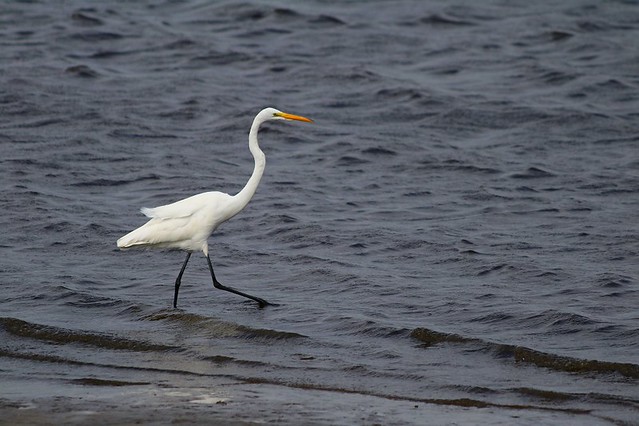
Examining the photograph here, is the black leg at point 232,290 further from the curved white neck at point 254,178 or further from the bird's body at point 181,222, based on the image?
the curved white neck at point 254,178

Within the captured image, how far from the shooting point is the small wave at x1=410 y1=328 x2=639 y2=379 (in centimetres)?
701

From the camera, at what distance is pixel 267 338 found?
26.1ft

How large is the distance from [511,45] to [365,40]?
2.33m

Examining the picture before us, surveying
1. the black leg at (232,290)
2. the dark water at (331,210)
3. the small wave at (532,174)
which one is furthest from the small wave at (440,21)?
the black leg at (232,290)

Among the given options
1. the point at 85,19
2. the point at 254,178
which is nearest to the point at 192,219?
the point at 254,178

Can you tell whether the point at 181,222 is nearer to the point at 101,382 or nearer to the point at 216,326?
the point at 216,326

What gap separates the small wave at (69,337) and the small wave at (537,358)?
5.76 feet

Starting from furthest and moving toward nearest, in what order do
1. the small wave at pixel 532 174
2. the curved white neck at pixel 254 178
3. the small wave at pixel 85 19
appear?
1. the small wave at pixel 85 19
2. the small wave at pixel 532 174
3. the curved white neck at pixel 254 178

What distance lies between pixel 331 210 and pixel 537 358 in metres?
4.62

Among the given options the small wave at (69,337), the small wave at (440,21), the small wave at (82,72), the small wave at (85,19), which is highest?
the small wave at (440,21)

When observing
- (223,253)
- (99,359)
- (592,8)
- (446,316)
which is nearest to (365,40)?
(592,8)

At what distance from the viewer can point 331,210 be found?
457 inches

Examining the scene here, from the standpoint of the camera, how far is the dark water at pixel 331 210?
6840 millimetres

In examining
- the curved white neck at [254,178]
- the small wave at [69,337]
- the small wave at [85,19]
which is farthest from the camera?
the small wave at [85,19]
